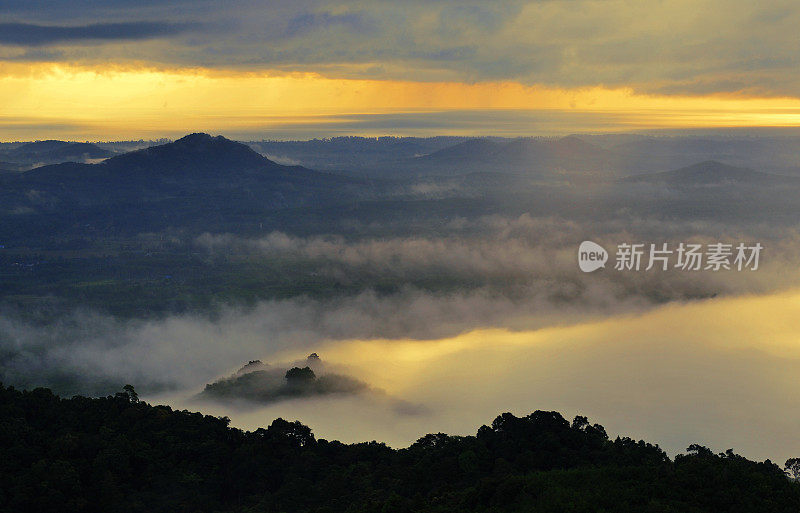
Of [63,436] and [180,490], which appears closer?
[180,490]

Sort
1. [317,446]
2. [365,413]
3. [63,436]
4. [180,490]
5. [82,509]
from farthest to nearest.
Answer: [365,413]
[317,446]
[63,436]
[180,490]
[82,509]

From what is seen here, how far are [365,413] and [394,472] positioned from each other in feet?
288

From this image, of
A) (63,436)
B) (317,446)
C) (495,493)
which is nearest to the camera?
(495,493)

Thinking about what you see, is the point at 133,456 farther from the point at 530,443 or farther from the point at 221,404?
the point at 221,404

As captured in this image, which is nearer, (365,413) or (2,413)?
(2,413)

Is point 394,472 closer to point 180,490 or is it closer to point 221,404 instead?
point 180,490

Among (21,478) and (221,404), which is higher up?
(21,478)

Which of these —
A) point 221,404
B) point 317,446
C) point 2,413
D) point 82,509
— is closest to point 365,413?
point 221,404

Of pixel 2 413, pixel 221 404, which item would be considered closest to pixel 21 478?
pixel 2 413

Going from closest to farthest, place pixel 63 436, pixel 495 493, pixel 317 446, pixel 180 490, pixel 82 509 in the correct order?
pixel 495 493, pixel 82 509, pixel 180 490, pixel 63 436, pixel 317 446

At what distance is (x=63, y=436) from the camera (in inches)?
3041

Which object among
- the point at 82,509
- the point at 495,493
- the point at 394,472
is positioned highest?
the point at 495,493

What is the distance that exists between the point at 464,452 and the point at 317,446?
67.2 ft

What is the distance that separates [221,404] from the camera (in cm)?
16250
